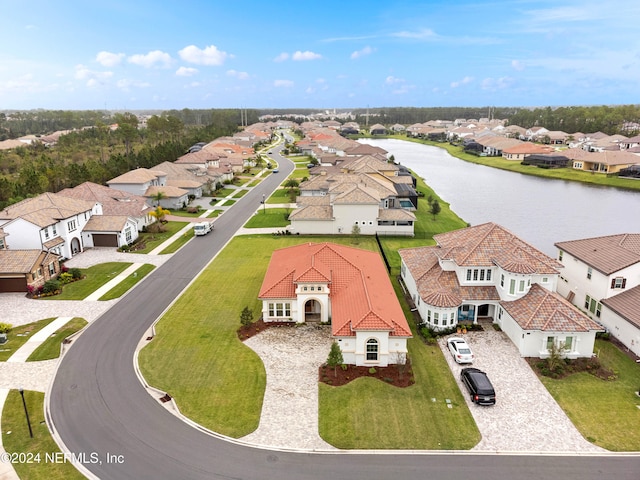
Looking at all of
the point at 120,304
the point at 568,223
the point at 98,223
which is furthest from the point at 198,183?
the point at 568,223

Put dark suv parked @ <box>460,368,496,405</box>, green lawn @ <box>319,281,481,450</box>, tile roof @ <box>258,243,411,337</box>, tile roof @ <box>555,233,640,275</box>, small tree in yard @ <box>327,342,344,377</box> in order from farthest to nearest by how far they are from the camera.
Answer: tile roof @ <box>555,233,640,275</box> < tile roof @ <box>258,243,411,337</box> < small tree in yard @ <box>327,342,344,377</box> < dark suv parked @ <box>460,368,496,405</box> < green lawn @ <box>319,281,481,450</box>

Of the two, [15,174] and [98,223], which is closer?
[98,223]

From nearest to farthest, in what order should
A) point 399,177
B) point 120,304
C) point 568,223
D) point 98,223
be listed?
1. point 120,304
2. point 98,223
3. point 568,223
4. point 399,177

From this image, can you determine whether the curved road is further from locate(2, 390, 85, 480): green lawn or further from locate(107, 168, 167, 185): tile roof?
locate(107, 168, 167, 185): tile roof

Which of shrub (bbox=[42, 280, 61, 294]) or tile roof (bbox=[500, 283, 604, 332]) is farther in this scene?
shrub (bbox=[42, 280, 61, 294])

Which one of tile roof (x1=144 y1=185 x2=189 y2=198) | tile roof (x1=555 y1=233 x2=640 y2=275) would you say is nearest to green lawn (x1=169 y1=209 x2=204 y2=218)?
tile roof (x1=144 y1=185 x2=189 y2=198)

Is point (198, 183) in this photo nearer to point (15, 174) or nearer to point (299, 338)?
point (15, 174)

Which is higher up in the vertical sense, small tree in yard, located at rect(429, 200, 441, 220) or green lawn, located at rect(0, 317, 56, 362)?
small tree in yard, located at rect(429, 200, 441, 220)

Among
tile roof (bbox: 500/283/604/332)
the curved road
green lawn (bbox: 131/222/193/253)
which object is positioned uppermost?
tile roof (bbox: 500/283/604/332)
